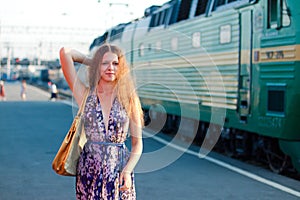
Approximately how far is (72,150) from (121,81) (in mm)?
661

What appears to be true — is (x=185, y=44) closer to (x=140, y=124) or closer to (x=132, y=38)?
(x=132, y=38)

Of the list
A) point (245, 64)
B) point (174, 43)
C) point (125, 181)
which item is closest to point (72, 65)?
point (125, 181)

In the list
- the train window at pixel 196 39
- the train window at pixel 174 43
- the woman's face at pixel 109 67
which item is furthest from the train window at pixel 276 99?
the train window at pixel 174 43

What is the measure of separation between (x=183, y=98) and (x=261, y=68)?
5.04 metres

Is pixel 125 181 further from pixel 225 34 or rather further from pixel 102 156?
pixel 225 34

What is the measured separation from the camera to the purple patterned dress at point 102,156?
186 inches

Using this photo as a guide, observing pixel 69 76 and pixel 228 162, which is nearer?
pixel 69 76

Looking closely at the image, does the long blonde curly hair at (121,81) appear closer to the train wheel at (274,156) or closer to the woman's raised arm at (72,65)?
the woman's raised arm at (72,65)

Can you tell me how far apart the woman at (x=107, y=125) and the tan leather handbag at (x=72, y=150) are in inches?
1.7

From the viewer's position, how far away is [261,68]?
10.7m

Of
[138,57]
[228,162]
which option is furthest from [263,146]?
[138,57]

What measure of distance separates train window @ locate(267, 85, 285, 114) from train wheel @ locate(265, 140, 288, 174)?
2.82 ft

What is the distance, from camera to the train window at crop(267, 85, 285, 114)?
32.9 ft

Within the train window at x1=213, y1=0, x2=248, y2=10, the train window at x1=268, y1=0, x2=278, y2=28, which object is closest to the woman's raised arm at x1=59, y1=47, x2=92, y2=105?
the train window at x1=268, y1=0, x2=278, y2=28
